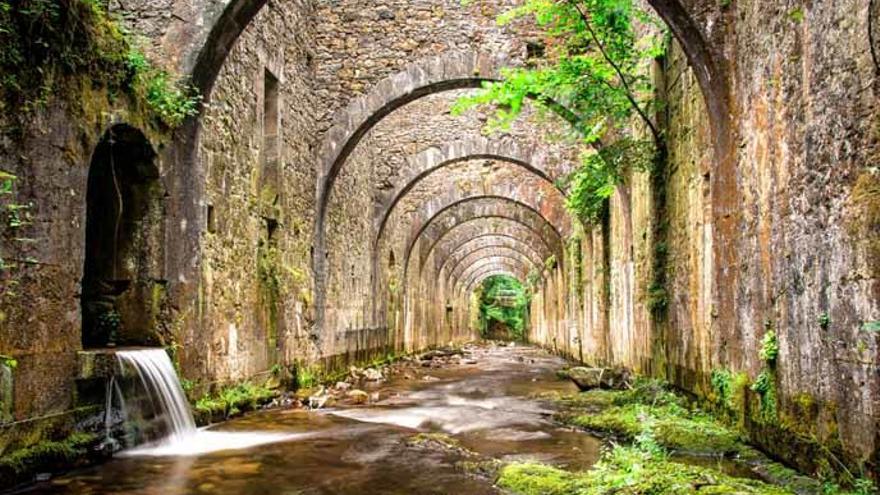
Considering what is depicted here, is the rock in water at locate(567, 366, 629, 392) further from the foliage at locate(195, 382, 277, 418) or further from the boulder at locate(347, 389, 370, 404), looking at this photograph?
the foliage at locate(195, 382, 277, 418)

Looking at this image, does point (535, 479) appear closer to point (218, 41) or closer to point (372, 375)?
point (218, 41)

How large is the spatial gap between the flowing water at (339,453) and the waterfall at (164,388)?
0.06 m

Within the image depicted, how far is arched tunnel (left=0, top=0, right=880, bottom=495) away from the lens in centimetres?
424

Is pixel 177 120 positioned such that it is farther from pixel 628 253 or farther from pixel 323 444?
pixel 628 253

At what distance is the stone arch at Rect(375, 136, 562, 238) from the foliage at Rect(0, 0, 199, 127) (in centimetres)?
1099

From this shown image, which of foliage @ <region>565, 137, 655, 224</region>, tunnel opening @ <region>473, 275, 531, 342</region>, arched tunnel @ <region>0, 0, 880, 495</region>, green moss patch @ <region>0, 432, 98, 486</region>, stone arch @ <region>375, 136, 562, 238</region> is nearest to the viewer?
arched tunnel @ <region>0, 0, 880, 495</region>

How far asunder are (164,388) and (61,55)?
2.98m

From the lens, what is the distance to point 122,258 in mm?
6918

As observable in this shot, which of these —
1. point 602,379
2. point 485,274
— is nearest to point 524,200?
point 602,379

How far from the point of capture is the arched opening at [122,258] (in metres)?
6.89

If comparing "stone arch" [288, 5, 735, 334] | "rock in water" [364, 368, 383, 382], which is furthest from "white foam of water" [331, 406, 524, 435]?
"rock in water" [364, 368, 383, 382]

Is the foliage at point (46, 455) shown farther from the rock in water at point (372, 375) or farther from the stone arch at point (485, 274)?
the stone arch at point (485, 274)

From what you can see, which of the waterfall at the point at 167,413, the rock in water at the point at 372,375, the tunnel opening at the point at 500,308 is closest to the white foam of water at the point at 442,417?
the waterfall at the point at 167,413

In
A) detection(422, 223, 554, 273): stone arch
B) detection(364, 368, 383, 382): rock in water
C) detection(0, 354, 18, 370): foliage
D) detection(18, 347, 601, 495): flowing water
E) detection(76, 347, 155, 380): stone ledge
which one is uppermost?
detection(422, 223, 554, 273): stone arch
